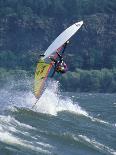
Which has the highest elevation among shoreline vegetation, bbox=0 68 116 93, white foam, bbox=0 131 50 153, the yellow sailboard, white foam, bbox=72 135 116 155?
shoreline vegetation, bbox=0 68 116 93

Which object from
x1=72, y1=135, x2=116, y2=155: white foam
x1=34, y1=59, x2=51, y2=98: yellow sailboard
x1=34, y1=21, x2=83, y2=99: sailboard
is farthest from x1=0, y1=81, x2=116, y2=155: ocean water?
x1=34, y1=21, x2=83, y2=99: sailboard

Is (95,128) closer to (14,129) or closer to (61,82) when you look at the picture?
(14,129)

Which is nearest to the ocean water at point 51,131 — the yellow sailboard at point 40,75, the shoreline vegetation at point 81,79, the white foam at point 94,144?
the white foam at point 94,144

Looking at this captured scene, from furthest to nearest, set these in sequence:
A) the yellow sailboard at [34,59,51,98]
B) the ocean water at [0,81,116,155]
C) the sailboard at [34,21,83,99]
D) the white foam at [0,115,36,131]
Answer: the yellow sailboard at [34,59,51,98] < the sailboard at [34,21,83,99] < the white foam at [0,115,36,131] < the ocean water at [0,81,116,155]

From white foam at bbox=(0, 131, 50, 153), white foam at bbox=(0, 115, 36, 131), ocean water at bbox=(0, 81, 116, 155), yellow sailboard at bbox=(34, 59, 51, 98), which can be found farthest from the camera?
yellow sailboard at bbox=(34, 59, 51, 98)

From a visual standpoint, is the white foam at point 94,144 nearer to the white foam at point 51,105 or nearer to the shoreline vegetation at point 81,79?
the white foam at point 51,105

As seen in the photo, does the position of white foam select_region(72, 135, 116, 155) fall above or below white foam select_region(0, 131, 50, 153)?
above

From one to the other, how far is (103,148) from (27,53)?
159704 mm

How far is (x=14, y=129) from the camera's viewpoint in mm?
39688

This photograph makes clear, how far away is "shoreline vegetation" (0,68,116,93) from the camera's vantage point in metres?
169

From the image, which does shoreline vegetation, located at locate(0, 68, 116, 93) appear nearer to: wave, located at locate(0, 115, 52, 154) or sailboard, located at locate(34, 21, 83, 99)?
sailboard, located at locate(34, 21, 83, 99)

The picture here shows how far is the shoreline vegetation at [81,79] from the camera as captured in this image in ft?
553

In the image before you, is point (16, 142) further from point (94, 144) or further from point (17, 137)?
point (94, 144)

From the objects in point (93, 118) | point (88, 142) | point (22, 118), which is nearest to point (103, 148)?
point (88, 142)
